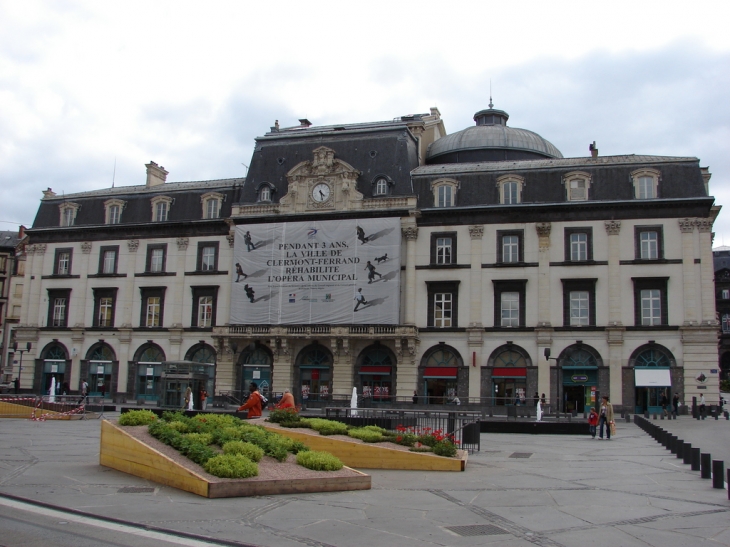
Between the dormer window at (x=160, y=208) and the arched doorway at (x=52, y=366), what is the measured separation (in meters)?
12.6

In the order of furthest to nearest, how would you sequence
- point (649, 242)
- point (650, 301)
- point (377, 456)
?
1. point (649, 242)
2. point (650, 301)
3. point (377, 456)

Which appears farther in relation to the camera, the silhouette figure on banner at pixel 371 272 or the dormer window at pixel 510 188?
the silhouette figure on banner at pixel 371 272

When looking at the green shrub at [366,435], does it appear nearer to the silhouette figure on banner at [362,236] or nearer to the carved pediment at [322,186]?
the silhouette figure on banner at [362,236]

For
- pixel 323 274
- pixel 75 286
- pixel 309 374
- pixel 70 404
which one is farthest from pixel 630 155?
pixel 75 286

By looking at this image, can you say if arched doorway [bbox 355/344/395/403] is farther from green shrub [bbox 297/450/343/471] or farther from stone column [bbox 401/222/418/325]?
green shrub [bbox 297/450/343/471]

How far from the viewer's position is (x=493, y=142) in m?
64.9

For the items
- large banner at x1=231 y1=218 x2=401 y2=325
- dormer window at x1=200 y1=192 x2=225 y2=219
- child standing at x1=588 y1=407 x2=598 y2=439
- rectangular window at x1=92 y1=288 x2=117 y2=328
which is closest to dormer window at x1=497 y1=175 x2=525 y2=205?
large banner at x1=231 y1=218 x2=401 y2=325

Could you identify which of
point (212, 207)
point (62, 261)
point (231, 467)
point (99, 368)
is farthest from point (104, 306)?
point (231, 467)


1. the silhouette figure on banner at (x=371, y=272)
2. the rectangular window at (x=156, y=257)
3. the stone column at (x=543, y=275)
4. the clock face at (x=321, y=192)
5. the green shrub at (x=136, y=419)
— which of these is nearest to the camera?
the green shrub at (x=136, y=419)

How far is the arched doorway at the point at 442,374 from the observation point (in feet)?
172

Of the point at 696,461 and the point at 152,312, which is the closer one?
the point at 696,461

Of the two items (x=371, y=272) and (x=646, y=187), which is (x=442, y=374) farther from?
(x=646, y=187)

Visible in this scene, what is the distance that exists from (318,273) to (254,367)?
831cm

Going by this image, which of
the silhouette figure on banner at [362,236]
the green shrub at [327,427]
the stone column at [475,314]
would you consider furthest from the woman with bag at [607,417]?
the silhouette figure on banner at [362,236]
